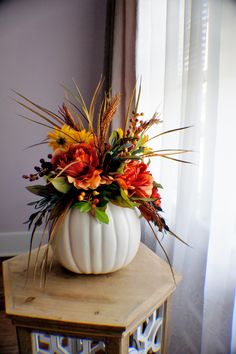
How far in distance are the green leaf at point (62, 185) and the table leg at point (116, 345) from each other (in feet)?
1.19

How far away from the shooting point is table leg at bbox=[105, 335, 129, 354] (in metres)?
0.60

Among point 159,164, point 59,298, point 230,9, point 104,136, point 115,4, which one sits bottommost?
point 59,298

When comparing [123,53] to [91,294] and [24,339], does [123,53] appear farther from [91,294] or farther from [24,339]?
[24,339]

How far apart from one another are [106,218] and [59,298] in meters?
0.23

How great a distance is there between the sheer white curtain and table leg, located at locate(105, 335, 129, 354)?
39 centimetres

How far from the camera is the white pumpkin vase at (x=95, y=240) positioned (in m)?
0.68

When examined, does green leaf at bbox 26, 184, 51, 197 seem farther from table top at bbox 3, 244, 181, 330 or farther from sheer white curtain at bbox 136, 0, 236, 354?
sheer white curtain at bbox 136, 0, 236, 354

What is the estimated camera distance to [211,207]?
863mm

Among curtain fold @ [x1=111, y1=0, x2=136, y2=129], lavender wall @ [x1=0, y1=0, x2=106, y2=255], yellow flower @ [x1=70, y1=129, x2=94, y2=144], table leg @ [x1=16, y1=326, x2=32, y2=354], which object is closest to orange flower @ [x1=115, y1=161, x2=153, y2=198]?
yellow flower @ [x1=70, y1=129, x2=94, y2=144]

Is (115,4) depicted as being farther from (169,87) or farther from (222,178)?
(222,178)

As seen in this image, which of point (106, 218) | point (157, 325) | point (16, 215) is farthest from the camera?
point (16, 215)

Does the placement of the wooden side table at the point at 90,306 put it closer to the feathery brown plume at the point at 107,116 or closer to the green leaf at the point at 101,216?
the green leaf at the point at 101,216

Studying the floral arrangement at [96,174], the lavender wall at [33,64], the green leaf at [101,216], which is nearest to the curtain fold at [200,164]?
the floral arrangement at [96,174]

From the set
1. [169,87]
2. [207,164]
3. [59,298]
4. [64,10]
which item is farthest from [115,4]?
[59,298]
